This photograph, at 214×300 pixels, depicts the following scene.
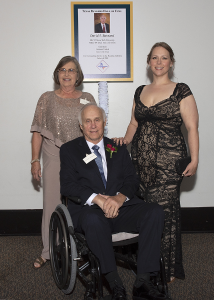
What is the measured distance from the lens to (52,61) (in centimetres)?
352

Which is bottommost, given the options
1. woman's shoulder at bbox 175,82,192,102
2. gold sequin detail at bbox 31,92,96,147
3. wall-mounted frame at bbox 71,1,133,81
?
gold sequin detail at bbox 31,92,96,147

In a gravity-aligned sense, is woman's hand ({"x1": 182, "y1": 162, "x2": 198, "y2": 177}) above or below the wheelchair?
above

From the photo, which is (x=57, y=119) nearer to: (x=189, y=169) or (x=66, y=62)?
(x=66, y=62)

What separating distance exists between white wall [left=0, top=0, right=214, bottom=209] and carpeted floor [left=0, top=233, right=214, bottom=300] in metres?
0.63

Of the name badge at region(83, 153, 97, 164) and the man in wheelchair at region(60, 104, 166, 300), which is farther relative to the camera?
the name badge at region(83, 153, 97, 164)

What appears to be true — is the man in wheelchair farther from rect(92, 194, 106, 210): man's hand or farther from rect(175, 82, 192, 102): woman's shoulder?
rect(175, 82, 192, 102): woman's shoulder

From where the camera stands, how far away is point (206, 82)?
360 cm

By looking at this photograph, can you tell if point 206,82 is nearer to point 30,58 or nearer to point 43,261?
point 30,58

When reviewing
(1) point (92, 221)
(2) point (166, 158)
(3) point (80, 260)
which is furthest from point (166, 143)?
(3) point (80, 260)

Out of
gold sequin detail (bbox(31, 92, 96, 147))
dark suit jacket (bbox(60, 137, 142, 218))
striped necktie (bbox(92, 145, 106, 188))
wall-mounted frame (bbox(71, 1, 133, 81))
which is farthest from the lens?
wall-mounted frame (bbox(71, 1, 133, 81))

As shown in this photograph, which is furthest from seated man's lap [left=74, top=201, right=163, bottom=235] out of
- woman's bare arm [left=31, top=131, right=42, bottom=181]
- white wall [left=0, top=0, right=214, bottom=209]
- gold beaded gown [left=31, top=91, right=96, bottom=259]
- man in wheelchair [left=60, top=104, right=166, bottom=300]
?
white wall [left=0, top=0, right=214, bottom=209]

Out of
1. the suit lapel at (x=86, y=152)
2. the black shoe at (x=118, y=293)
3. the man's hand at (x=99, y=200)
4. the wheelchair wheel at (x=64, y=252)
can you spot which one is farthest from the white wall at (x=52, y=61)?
the black shoe at (x=118, y=293)

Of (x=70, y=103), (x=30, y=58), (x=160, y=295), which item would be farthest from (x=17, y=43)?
(x=160, y=295)

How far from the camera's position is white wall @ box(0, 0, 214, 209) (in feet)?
11.3
